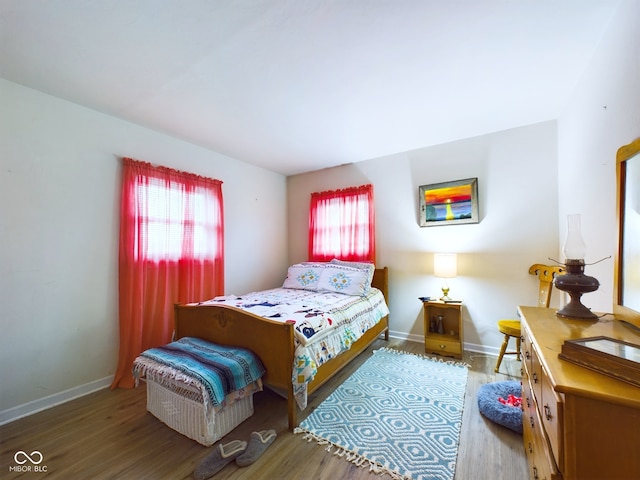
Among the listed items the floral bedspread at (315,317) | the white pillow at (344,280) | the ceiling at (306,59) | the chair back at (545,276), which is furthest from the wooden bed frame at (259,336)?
the chair back at (545,276)

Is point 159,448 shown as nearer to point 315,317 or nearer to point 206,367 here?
point 206,367

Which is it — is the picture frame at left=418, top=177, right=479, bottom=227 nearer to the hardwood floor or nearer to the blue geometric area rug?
the blue geometric area rug

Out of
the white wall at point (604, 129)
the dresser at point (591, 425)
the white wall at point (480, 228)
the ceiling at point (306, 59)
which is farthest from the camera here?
the white wall at point (480, 228)

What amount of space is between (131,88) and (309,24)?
1.51 metres

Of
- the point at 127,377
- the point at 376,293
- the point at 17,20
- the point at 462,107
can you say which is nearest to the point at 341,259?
the point at 376,293

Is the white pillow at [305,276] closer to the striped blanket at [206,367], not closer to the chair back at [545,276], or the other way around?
the striped blanket at [206,367]

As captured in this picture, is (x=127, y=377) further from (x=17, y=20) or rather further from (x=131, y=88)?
(x=17, y=20)

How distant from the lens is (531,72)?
6.34 feet

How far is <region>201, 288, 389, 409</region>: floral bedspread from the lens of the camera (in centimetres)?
180

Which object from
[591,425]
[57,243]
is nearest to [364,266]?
[591,425]

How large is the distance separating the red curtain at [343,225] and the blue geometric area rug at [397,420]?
5.06ft

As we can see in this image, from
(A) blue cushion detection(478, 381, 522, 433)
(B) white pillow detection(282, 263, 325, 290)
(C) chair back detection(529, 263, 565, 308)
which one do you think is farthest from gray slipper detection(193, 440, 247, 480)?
(C) chair back detection(529, 263, 565, 308)

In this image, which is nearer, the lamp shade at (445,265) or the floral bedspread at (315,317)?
the floral bedspread at (315,317)

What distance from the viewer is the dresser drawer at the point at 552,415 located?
2.38 feet
